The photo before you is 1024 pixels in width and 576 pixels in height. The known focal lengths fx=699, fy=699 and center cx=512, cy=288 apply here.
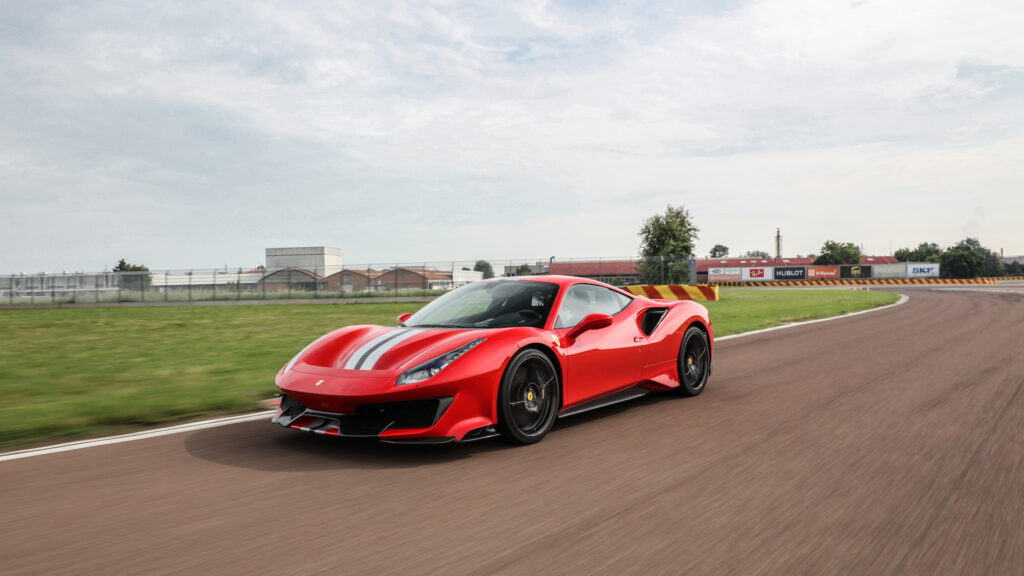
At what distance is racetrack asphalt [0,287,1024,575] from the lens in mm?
2725

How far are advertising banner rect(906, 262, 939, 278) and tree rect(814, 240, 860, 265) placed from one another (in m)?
40.4

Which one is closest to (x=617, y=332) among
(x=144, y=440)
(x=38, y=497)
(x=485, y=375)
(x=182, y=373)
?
(x=485, y=375)

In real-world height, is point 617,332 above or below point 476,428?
above

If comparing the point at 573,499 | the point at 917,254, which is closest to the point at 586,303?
the point at 573,499

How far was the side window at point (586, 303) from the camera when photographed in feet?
17.4

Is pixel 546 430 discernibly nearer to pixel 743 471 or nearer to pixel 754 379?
pixel 743 471

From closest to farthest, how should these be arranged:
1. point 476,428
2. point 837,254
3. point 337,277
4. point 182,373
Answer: point 476,428 < point 182,373 < point 337,277 < point 837,254

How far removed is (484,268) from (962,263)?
84186 millimetres

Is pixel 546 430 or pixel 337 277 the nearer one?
pixel 546 430

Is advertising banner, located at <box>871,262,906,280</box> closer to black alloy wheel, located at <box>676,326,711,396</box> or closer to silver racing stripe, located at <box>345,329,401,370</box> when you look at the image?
black alloy wheel, located at <box>676,326,711,396</box>

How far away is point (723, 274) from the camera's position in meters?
78.0

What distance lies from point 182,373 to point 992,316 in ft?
56.5

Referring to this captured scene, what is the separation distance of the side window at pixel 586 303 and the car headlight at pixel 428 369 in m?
1.06

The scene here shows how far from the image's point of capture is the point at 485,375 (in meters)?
4.30
